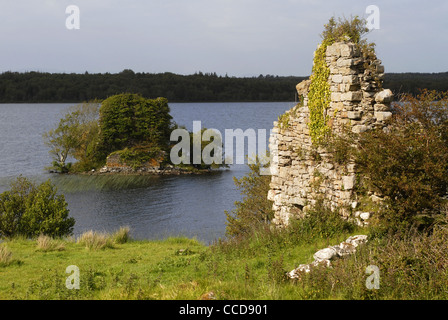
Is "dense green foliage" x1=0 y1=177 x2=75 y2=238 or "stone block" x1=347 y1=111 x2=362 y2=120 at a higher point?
"stone block" x1=347 y1=111 x2=362 y2=120

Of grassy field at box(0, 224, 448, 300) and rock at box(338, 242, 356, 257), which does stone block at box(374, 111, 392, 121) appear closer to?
grassy field at box(0, 224, 448, 300)

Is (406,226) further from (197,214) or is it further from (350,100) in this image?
(197,214)

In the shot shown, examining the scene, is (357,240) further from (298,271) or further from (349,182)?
(298,271)

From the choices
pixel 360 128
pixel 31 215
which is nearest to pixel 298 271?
pixel 360 128

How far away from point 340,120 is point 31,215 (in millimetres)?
15933

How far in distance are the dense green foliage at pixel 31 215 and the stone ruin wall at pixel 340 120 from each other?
43.0 ft

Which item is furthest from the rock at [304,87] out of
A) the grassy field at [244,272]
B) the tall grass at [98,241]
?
the tall grass at [98,241]

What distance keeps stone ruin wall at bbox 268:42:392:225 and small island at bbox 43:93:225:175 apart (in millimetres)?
44380

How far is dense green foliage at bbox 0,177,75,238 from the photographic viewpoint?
22.5 meters

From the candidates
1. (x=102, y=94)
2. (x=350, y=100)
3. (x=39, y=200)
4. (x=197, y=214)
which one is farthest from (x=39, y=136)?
(x=350, y=100)

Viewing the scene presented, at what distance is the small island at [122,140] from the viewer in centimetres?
5859

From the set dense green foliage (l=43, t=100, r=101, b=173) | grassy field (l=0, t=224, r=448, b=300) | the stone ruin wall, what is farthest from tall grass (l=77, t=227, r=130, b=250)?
dense green foliage (l=43, t=100, r=101, b=173)
